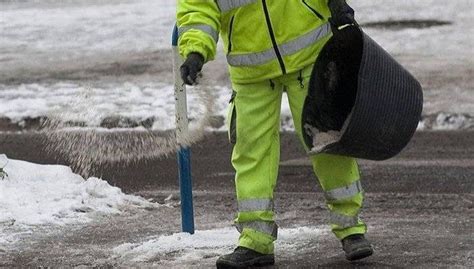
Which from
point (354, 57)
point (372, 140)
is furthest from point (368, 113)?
point (354, 57)

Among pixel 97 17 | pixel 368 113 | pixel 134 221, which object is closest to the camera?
pixel 368 113

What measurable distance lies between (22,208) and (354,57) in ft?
7.65

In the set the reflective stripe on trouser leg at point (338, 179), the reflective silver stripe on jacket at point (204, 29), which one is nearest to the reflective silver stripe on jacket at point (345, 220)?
the reflective stripe on trouser leg at point (338, 179)

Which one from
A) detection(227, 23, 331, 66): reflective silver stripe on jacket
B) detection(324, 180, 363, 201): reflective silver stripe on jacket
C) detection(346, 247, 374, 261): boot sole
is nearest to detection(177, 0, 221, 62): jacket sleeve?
detection(227, 23, 331, 66): reflective silver stripe on jacket

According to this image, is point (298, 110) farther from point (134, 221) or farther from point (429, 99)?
point (429, 99)

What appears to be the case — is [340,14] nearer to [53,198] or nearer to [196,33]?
[196,33]

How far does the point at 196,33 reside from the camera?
5695mm

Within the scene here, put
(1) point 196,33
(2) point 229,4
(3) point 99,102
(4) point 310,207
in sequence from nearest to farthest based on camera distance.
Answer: (1) point 196,33 → (2) point 229,4 → (4) point 310,207 → (3) point 99,102

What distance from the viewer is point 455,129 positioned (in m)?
11.3

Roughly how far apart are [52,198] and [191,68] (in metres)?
2.30

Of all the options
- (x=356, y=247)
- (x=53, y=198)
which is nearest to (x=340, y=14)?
(x=356, y=247)

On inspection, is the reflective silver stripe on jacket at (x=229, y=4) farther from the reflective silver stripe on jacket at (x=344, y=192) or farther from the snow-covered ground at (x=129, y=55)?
the snow-covered ground at (x=129, y=55)

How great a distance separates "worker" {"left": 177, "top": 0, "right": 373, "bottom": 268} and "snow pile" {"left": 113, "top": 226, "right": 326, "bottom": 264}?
347mm

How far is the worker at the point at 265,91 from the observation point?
19.0 ft
